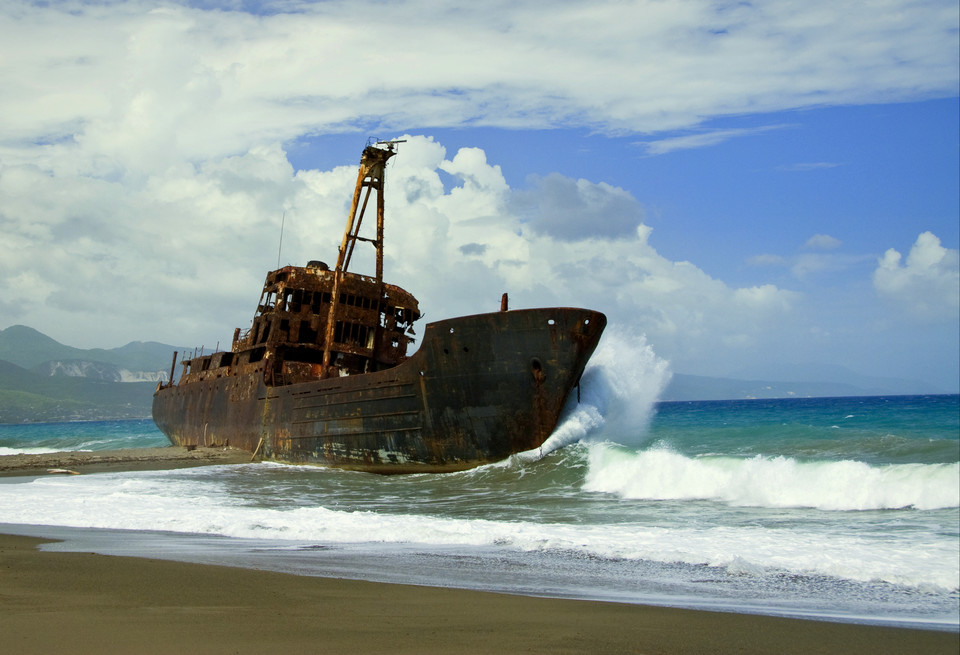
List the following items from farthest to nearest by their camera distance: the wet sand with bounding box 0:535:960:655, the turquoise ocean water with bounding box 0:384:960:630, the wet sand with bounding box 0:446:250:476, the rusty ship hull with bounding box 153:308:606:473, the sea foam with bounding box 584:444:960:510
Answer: the wet sand with bounding box 0:446:250:476, the rusty ship hull with bounding box 153:308:606:473, the sea foam with bounding box 584:444:960:510, the turquoise ocean water with bounding box 0:384:960:630, the wet sand with bounding box 0:535:960:655

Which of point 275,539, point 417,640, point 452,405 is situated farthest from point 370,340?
point 417,640

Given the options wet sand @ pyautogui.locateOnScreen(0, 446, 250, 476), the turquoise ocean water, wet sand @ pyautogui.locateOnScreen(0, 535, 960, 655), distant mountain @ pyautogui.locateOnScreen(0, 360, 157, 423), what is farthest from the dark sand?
distant mountain @ pyautogui.locateOnScreen(0, 360, 157, 423)

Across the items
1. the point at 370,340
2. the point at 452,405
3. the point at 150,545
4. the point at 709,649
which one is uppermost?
the point at 370,340

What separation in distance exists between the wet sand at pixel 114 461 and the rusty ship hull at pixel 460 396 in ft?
11.1

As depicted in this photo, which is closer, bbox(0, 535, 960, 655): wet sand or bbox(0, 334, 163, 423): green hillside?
→ bbox(0, 535, 960, 655): wet sand

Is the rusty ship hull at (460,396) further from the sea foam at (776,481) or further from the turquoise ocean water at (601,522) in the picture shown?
the sea foam at (776,481)

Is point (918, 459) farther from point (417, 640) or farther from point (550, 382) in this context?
point (417, 640)

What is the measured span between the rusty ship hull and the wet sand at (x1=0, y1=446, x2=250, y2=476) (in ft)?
11.1

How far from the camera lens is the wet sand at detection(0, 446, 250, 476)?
18859mm

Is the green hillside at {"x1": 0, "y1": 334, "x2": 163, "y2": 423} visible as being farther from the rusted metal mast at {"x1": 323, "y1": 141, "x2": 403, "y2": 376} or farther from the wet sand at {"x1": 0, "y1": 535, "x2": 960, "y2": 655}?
the wet sand at {"x1": 0, "y1": 535, "x2": 960, "y2": 655}

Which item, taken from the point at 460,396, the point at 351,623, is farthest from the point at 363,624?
the point at 460,396

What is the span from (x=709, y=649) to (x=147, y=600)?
3.61 m

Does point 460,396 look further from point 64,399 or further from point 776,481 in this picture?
point 64,399

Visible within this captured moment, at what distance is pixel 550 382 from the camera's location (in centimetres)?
1531
